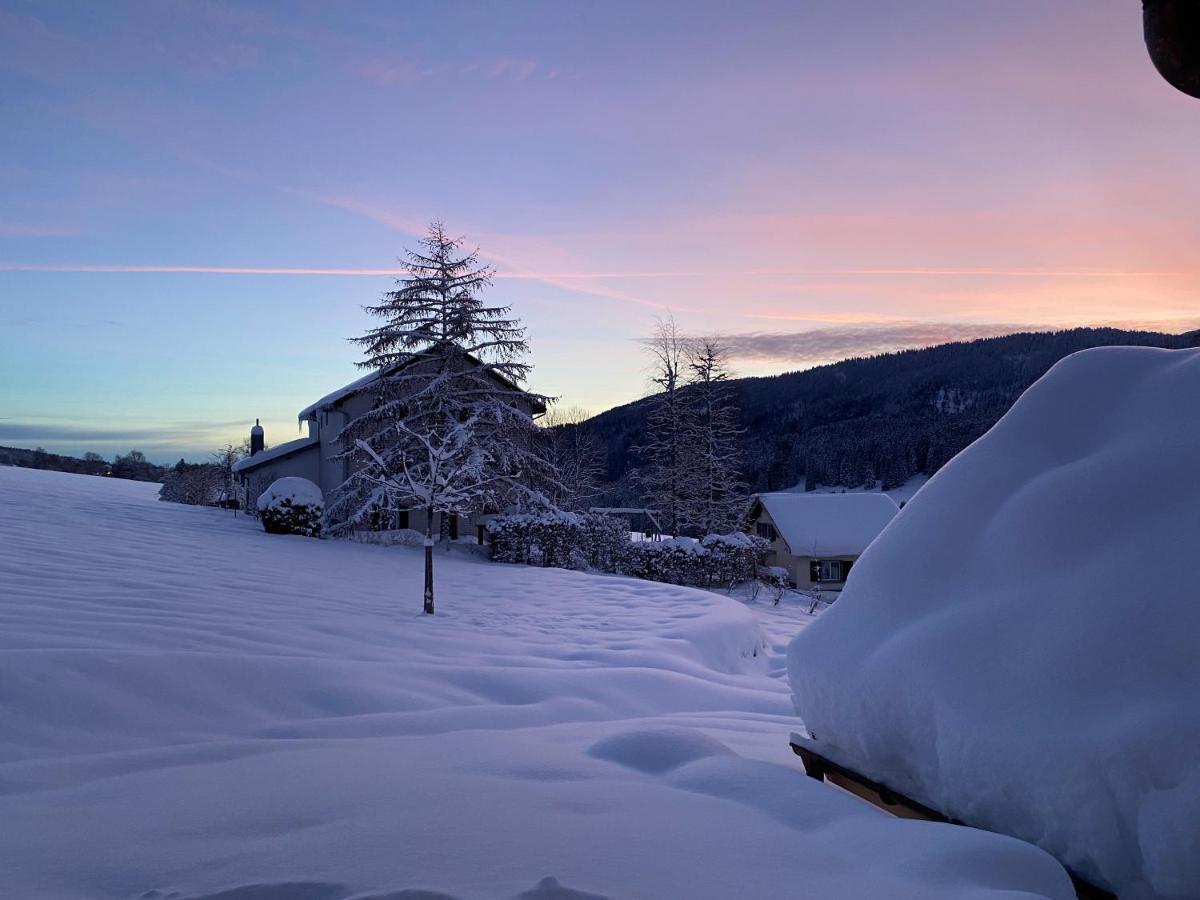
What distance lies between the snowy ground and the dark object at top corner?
2.69 metres

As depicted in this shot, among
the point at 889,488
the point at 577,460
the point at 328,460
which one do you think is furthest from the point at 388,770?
the point at 889,488

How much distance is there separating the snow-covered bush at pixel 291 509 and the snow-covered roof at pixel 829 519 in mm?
21007

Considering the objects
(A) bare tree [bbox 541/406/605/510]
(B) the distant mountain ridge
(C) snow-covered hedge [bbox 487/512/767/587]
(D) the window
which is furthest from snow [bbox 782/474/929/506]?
(C) snow-covered hedge [bbox 487/512/767/587]

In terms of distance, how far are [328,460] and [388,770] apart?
25.4m

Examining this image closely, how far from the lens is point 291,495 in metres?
22.1

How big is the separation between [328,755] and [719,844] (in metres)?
2.12

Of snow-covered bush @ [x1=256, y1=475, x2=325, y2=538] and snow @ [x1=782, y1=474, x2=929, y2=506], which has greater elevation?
snow @ [x1=782, y1=474, x2=929, y2=506]

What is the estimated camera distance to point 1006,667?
7.79ft

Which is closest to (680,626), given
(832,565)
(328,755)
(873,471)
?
(328,755)

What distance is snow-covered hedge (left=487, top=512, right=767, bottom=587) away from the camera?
22109mm

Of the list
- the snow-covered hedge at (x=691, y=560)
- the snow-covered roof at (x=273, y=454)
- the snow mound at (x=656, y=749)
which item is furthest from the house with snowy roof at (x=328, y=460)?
the snow mound at (x=656, y=749)

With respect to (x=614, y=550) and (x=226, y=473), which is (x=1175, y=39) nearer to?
(x=614, y=550)

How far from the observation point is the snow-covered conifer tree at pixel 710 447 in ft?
103

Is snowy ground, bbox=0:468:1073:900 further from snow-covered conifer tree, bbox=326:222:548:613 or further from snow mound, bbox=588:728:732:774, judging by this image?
snow-covered conifer tree, bbox=326:222:548:613
